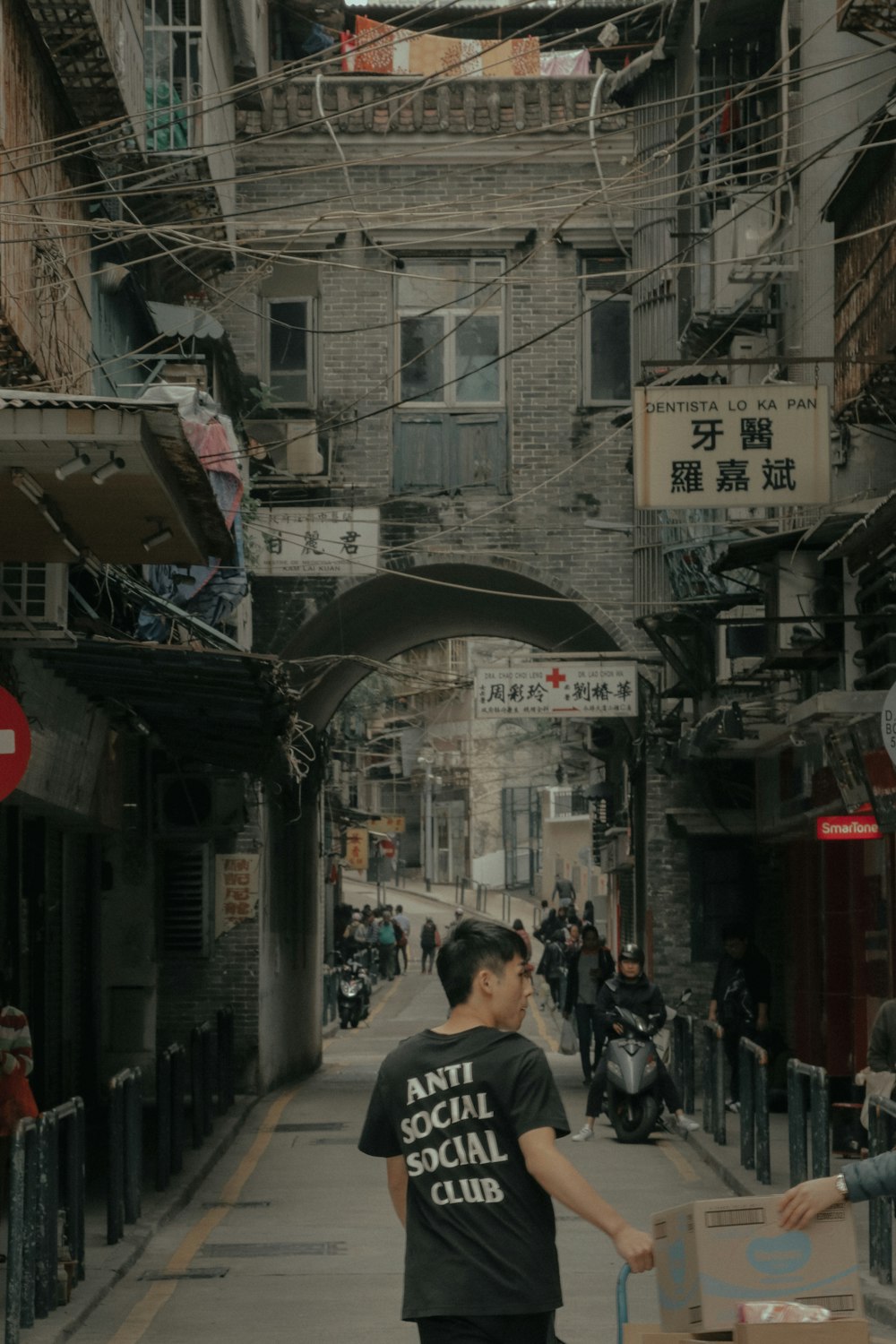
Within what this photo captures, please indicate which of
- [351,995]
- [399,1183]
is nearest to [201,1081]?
[399,1183]

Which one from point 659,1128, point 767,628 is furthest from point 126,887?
point 767,628

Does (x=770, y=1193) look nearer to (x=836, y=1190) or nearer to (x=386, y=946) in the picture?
(x=836, y=1190)

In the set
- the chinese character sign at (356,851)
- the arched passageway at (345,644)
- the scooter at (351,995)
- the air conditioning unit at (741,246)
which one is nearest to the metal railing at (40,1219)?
the air conditioning unit at (741,246)

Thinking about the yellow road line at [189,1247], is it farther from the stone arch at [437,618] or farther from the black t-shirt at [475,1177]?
the stone arch at [437,618]

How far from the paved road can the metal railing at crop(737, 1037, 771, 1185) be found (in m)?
0.42

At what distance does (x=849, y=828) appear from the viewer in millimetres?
16594

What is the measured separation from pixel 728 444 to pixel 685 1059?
8.13m

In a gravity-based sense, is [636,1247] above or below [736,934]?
below

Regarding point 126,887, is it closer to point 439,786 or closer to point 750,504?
point 750,504

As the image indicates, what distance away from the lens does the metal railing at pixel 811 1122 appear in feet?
39.8

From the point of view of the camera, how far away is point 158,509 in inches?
402

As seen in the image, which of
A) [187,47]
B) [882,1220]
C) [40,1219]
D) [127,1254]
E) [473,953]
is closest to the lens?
[473,953]

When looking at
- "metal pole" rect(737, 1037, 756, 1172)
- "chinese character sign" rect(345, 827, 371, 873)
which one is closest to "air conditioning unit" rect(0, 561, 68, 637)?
"metal pole" rect(737, 1037, 756, 1172)

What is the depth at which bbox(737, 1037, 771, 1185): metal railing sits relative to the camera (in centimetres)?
1434
